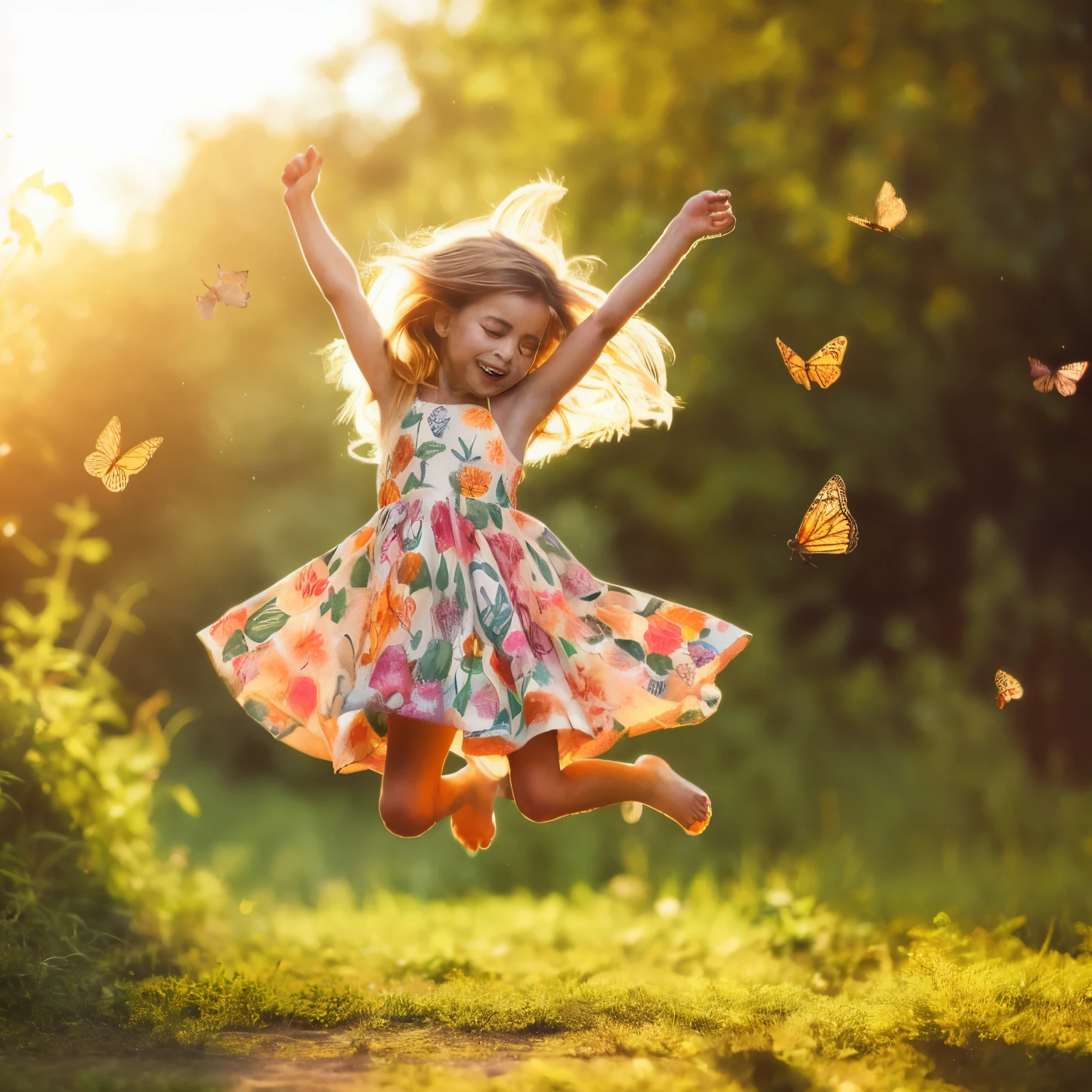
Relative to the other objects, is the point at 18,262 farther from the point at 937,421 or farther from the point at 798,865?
the point at 937,421

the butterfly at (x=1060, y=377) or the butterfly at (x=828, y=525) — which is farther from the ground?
the butterfly at (x=1060, y=377)

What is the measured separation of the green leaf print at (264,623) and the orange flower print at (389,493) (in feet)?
1.18

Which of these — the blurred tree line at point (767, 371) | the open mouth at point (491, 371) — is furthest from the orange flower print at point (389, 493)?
the blurred tree line at point (767, 371)

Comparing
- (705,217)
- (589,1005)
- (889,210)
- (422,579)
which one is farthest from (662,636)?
(889,210)

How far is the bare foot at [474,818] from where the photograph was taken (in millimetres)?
3037

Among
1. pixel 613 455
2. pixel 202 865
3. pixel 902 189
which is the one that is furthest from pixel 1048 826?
pixel 202 865

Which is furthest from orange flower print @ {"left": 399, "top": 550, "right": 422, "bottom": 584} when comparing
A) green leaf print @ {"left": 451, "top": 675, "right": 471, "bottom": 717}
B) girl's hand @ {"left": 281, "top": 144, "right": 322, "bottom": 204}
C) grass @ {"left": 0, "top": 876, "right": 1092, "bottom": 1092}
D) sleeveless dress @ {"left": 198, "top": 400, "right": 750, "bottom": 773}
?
grass @ {"left": 0, "top": 876, "right": 1092, "bottom": 1092}

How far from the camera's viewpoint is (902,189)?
19.1ft

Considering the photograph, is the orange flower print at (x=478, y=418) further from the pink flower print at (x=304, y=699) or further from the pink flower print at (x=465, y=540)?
the pink flower print at (x=304, y=699)

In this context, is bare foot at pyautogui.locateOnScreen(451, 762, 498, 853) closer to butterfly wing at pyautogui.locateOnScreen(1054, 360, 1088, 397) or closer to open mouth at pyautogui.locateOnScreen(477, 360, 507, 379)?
open mouth at pyautogui.locateOnScreen(477, 360, 507, 379)

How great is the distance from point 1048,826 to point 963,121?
326cm

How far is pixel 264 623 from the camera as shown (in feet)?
9.59

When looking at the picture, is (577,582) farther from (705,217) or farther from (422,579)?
(705,217)

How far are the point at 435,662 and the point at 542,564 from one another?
15.1 inches
